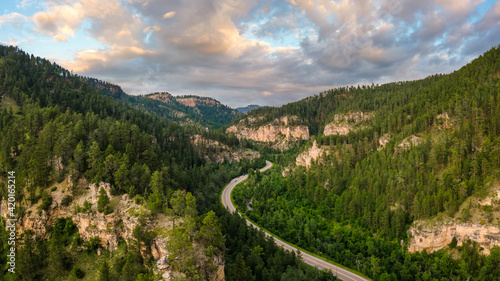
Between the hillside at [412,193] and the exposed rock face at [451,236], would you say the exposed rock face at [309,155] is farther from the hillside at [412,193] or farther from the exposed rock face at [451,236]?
the exposed rock face at [451,236]

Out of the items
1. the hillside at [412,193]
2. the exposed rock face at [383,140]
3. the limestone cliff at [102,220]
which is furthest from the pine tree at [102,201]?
the exposed rock face at [383,140]

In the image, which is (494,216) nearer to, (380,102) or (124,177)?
(124,177)

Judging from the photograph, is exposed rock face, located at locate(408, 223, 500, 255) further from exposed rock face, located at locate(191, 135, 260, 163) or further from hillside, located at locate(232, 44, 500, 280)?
exposed rock face, located at locate(191, 135, 260, 163)

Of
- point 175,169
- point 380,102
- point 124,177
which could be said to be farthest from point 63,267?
point 380,102

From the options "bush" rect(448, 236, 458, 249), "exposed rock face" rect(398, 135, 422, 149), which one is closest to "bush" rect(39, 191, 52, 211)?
"bush" rect(448, 236, 458, 249)

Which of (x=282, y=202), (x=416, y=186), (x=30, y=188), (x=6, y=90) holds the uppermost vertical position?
(x=6, y=90)

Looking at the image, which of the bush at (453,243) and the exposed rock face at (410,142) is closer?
the bush at (453,243)

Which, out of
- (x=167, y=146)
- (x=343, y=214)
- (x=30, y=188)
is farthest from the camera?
(x=167, y=146)

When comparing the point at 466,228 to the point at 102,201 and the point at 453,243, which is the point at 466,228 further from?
the point at 102,201
